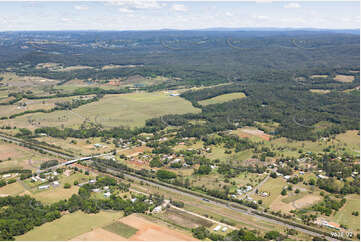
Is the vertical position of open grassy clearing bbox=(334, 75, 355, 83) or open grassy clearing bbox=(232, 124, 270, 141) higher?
open grassy clearing bbox=(334, 75, 355, 83)

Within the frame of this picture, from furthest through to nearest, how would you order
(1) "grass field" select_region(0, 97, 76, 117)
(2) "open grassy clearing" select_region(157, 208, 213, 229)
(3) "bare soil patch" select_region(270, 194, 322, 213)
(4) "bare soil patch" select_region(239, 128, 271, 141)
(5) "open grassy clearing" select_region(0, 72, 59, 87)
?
(5) "open grassy clearing" select_region(0, 72, 59, 87), (1) "grass field" select_region(0, 97, 76, 117), (4) "bare soil patch" select_region(239, 128, 271, 141), (3) "bare soil patch" select_region(270, 194, 322, 213), (2) "open grassy clearing" select_region(157, 208, 213, 229)

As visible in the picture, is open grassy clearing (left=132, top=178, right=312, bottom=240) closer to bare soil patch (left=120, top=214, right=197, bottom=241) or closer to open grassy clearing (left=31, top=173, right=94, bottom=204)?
bare soil patch (left=120, top=214, right=197, bottom=241)

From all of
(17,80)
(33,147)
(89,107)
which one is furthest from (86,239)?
(17,80)

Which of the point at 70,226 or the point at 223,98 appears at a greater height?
the point at 223,98

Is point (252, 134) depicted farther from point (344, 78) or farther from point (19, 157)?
point (344, 78)

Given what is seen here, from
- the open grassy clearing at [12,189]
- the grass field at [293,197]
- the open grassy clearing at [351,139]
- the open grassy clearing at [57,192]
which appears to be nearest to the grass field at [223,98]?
the open grassy clearing at [351,139]

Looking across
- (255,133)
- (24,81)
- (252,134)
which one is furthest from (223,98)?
(24,81)

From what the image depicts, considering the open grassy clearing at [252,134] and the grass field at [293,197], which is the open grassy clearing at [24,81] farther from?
the grass field at [293,197]

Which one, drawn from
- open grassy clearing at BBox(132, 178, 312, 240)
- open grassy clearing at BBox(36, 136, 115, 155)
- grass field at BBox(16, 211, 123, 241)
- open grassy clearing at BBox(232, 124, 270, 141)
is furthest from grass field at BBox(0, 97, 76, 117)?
open grassy clearing at BBox(132, 178, 312, 240)
